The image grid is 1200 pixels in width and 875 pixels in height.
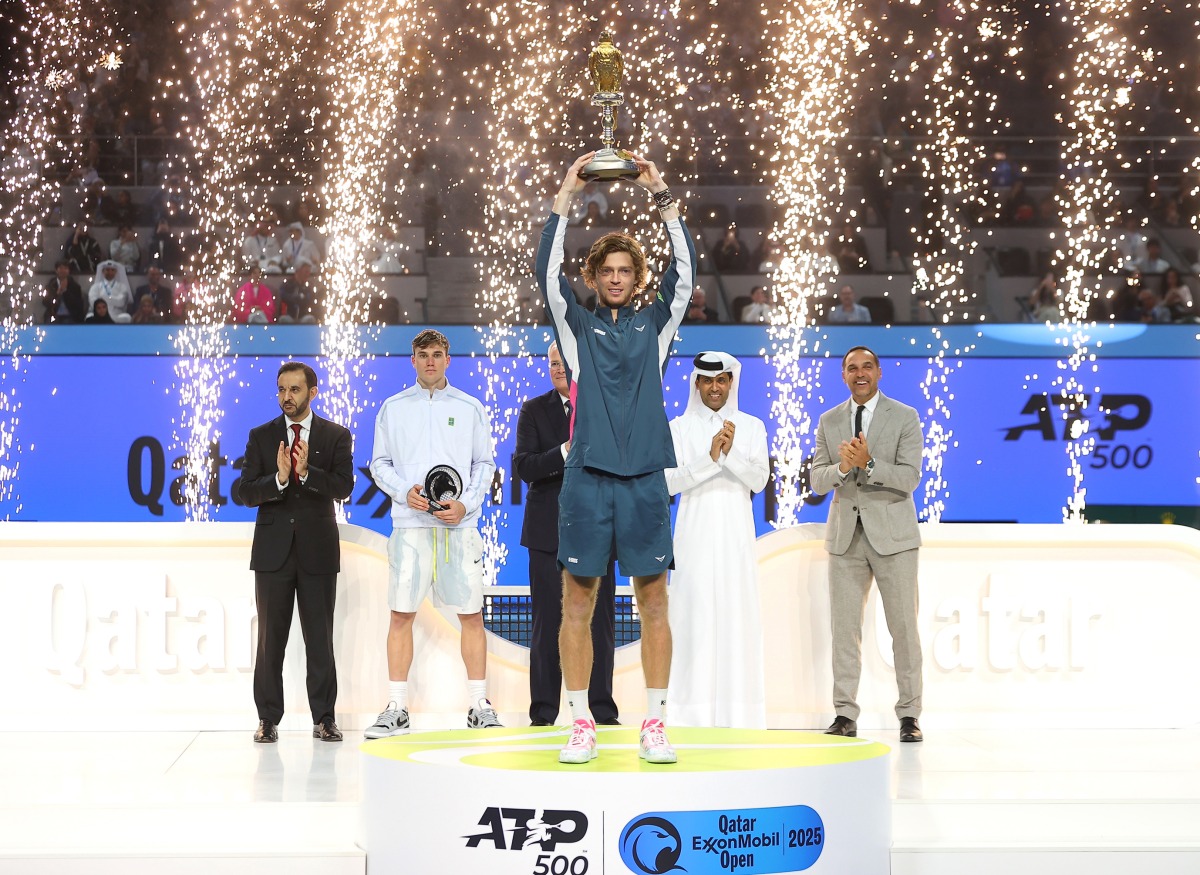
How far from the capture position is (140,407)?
10.3m

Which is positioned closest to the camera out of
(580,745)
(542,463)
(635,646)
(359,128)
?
(580,745)

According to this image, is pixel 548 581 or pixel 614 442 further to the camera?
pixel 548 581

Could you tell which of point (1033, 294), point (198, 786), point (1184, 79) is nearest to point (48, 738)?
point (198, 786)

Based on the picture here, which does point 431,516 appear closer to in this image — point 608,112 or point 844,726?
point 844,726

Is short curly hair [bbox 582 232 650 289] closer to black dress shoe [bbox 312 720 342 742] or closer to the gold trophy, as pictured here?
the gold trophy

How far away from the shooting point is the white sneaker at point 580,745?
3.20 metres

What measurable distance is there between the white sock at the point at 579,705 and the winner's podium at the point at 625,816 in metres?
0.18

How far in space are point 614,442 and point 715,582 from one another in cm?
171

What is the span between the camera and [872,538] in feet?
17.0

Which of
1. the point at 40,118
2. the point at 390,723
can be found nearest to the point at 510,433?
the point at 40,118

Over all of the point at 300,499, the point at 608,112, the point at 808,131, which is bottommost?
the point at 300,499

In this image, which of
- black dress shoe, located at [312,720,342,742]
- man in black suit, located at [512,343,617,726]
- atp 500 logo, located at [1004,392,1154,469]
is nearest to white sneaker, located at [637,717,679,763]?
man in black suit, located at [512,343,617,726]

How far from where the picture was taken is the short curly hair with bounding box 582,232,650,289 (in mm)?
3510

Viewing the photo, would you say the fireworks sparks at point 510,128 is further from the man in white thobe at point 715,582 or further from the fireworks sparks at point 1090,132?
the man in white thobe at point 715,582
